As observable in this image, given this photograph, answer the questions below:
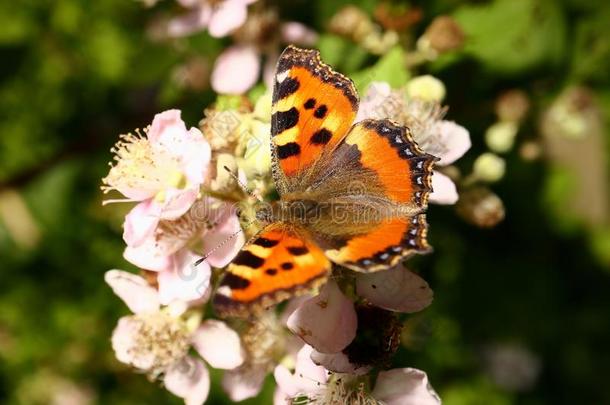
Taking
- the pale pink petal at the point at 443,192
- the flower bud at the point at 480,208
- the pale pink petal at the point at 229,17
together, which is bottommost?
the flower bud at the point at 480,208

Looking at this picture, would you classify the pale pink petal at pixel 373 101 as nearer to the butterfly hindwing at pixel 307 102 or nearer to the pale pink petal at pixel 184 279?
the butterfly hindwing at pixel 307 102

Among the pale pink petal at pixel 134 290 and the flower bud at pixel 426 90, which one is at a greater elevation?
the flower bud at pixel 426 90

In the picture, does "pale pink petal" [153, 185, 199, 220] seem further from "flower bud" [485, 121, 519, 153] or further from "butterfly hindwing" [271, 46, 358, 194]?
"flower bud" [485, 121, 519, 153]

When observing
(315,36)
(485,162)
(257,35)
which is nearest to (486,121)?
(485,162)

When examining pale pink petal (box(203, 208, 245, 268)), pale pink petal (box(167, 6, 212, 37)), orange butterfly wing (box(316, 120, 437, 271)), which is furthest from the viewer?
pale pink petal (box(167, 6, 212, 37))

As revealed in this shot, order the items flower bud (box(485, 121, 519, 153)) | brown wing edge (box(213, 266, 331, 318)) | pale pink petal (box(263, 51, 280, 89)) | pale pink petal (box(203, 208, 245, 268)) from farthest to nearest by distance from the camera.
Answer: pale pink petal (box(263, 51, 280, 89)) → flower bud (box(485, 121, 519, 153)) → pale pink petal (box(203, 208, 245, 268)) → brown wing edge (box(213, 266, 331, 318))

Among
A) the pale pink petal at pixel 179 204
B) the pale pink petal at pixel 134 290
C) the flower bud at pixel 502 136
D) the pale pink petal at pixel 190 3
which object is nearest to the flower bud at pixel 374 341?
the pale pink petal at pixel 179 204

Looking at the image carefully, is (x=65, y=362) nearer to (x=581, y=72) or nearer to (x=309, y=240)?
(x=309, y=240)

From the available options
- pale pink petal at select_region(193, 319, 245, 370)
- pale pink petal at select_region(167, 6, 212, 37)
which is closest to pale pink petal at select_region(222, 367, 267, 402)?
pale pink petal at select_region(193, 319, 245, 370)
